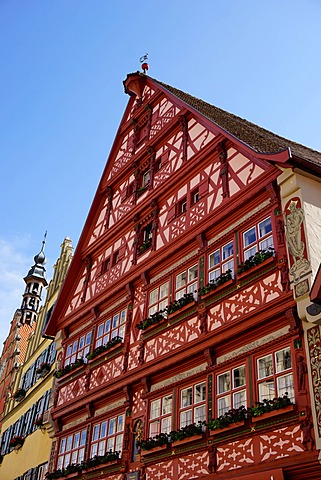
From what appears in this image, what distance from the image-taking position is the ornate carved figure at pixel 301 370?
934 centimetres

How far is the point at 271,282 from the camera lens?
1088cm

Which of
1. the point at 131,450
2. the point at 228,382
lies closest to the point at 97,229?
the point at 131,450

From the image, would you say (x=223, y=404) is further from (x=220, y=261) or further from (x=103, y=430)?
(x=103, y=430)

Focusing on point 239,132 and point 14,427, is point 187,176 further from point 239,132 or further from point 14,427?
point 14,427

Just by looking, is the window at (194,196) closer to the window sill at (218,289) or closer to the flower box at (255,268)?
the window sill at (218,289)

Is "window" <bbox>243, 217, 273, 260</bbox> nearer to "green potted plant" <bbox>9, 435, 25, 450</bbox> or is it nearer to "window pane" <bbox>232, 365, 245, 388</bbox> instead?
"window pane" <bbox>232, 365, 245, 388</bbox>

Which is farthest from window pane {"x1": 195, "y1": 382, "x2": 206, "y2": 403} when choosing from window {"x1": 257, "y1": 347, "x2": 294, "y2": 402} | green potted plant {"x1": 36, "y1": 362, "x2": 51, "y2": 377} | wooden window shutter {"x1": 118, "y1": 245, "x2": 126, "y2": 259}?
green potted plant {"x1": 36, "y1": 362, "x2": 51, "y2": 377}

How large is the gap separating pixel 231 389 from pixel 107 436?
5237 mm

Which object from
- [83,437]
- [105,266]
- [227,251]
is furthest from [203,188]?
[83,437]

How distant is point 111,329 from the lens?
16.5 metres

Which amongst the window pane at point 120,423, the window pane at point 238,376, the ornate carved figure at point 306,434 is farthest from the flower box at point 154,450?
the ornate carved figure at point 306,434

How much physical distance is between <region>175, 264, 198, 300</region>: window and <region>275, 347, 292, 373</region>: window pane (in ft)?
11.1

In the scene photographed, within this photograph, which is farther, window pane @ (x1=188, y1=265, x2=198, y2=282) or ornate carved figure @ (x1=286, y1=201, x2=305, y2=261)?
window pane @ (x1=188, y1=265, x2=198, y2=282)

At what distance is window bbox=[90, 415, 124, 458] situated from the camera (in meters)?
14.3
